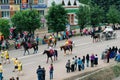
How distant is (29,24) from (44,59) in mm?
12689

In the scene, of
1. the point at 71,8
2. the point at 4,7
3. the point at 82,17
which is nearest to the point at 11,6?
the point at 4,7

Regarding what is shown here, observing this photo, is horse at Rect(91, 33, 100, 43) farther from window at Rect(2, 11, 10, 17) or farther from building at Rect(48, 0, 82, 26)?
building at Rect(48, 0, 82, 26)

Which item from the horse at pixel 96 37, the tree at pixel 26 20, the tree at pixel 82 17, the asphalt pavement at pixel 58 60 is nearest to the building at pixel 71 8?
the tree at pixel 82 17

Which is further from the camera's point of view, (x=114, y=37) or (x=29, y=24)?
(x=114, y=37)

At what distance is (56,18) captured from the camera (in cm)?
6312

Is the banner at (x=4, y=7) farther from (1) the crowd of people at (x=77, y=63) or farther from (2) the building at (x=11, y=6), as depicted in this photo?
(1) the crowd of people at (x=77, y=63)

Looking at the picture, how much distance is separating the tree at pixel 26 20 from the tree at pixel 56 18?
4831 millimetres

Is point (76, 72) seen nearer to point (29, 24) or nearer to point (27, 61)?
point (27, 61)

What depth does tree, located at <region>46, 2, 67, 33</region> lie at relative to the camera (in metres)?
62.8

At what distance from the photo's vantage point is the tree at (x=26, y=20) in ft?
187

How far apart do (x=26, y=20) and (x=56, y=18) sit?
23.5 ft

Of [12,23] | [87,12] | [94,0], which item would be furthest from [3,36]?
[94,0]

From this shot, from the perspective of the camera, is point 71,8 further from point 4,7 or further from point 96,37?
point 96,37

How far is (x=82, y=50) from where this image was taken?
A: 5244 centimetres
